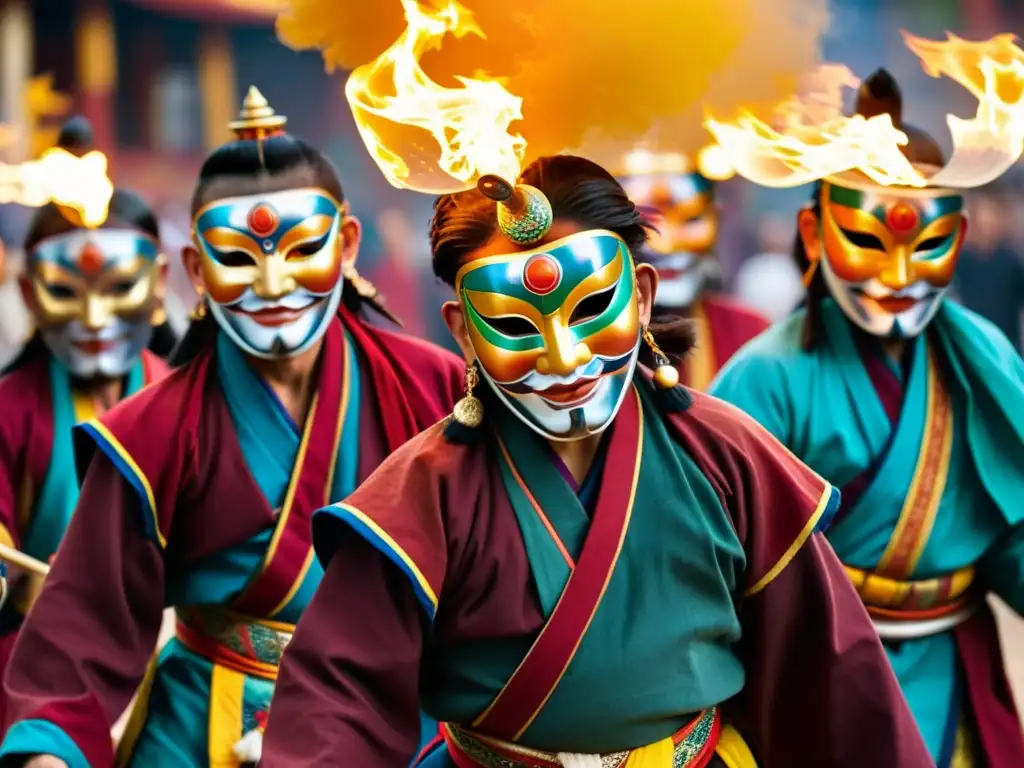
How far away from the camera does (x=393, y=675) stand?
3045mm

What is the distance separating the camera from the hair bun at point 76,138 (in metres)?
5.43

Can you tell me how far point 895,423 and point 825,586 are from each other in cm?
141

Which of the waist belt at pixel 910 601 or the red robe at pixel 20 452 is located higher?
the red robe at pixel 20 452

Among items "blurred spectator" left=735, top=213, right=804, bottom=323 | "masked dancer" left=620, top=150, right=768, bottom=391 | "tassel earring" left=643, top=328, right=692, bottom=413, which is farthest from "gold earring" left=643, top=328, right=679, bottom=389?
"blurred spectator" left=735, top=213, right=804, bottom=323

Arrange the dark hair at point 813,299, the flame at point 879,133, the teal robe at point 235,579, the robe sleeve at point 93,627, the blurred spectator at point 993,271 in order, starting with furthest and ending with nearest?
the blurred spectator at point 993,271, the dark hair at point 813,299, the teal robe at point 235,579, the robe sleeve at point 93,627, the flame at point 879,133

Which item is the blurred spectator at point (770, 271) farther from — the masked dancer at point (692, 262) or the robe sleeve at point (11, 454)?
the robe sleeve at point (11, 454)

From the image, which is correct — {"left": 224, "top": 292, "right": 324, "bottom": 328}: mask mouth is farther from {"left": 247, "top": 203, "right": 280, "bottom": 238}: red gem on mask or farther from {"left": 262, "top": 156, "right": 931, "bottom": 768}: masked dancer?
{"left": 262, "top": 156, "right": 931, "bottom": 768}: masked dancer

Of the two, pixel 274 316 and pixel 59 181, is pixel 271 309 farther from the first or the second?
pixel 59 181

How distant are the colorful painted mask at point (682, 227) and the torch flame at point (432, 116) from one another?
427cm

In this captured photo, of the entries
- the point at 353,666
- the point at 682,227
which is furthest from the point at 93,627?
the point at 682,227

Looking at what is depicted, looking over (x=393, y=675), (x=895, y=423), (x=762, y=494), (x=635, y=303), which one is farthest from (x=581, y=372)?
(x=895, y=423)

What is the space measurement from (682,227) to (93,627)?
13.6 feet

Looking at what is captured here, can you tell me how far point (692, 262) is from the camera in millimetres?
7562

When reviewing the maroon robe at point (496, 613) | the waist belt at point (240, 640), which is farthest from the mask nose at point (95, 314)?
the maroon robe at point (496, 613)
